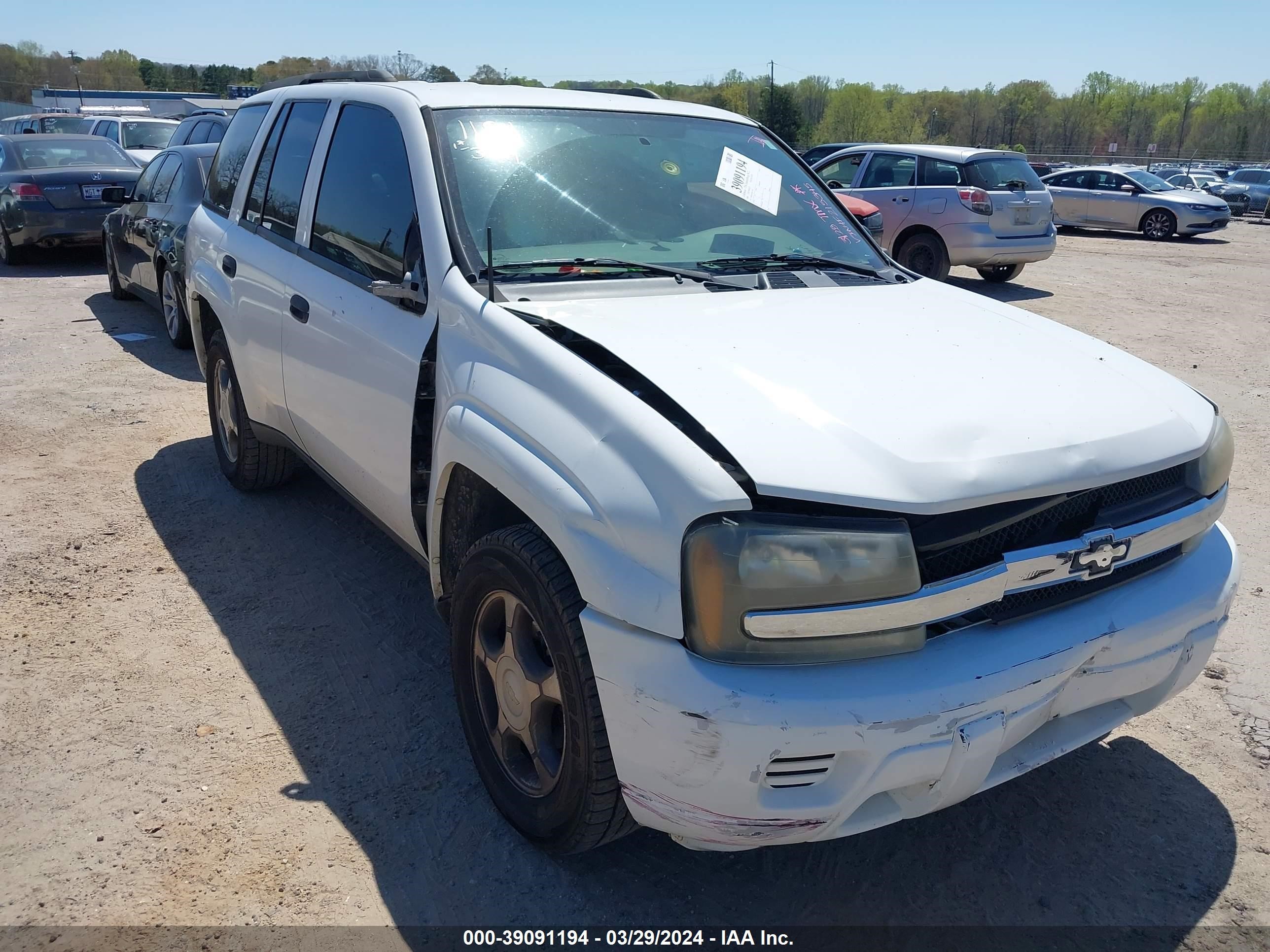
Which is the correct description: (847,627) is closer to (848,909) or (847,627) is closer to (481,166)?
(848,909)

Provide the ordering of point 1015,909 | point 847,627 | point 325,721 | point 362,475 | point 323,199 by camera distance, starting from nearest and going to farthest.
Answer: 1. point 847,627
2. point 1015,909
3. point 325,721
4. point 362,475
5. point 323,199

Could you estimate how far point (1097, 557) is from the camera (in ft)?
7.42

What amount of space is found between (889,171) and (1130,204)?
1097cm

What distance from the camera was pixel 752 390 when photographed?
2271mm

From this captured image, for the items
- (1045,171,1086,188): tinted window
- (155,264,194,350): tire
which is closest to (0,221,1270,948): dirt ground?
(155,264,194,350): tire

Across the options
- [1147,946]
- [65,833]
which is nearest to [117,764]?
[65,833]

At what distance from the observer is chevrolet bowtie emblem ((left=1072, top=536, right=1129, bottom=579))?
223 cm

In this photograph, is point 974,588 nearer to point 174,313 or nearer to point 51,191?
point 174,313

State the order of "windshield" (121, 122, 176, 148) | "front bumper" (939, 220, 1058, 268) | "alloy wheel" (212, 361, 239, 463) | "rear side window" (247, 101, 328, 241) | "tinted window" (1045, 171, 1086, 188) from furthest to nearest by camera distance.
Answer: "tinted window" (1045, 171, 1086, 188) → "windshield" (121, 122, 176, 148) → "front bumper" (939, 220, 1058, 268) → "alloy wheel" (212, 361, 239, 463) → "rear side window" (247, 101, 328, 241)

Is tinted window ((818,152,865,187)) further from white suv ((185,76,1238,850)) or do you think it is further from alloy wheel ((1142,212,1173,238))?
alloy wheel ((1142,212,1173,238))

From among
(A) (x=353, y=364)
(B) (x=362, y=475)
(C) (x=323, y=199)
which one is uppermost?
(C) (x=323, y=199)

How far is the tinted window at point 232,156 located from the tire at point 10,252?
9044 mm

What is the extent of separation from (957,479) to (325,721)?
7.14ft

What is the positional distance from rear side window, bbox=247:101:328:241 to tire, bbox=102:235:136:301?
6168mm
